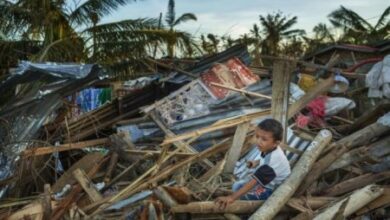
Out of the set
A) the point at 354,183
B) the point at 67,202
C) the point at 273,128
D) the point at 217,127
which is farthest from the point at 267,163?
the point at 67,202

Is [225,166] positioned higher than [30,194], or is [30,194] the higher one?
[225,166]

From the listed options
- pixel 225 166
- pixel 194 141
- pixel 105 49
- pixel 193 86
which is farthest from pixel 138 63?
pixel 225 166

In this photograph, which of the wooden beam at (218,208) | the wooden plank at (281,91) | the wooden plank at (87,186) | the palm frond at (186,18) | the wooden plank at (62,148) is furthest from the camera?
the palm frond at (186,18)

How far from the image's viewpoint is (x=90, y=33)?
12.9 meters

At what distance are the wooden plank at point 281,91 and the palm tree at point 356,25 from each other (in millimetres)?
15672

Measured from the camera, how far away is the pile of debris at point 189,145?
4961 mm

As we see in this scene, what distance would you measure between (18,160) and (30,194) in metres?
0.48

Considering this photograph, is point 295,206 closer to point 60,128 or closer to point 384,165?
point 384,165

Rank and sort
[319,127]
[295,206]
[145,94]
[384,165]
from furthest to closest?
[145,94] → [319,127] → [384,165] → [295,206]

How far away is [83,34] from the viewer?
516 inches

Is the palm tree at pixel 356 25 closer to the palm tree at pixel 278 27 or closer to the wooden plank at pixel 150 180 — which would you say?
the palm tree at pixel 278 27

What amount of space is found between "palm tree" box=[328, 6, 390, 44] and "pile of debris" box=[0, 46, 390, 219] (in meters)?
12.3

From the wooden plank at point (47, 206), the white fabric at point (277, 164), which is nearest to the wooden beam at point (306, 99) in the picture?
the white fabric at point (277, 164)

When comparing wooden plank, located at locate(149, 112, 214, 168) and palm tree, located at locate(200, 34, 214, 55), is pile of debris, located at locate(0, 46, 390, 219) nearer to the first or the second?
wooden plank, located at locate(149, 112, 214, 168)
